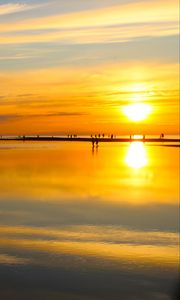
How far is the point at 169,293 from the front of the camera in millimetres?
12273

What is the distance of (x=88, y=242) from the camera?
1698cm

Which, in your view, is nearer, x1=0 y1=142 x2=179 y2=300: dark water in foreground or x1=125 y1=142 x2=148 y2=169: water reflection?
x1=0 y1=142 x2=179 y2=300: dark water in foreground

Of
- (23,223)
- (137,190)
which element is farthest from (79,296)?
(137,190)

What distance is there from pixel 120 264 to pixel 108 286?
63.7 inches

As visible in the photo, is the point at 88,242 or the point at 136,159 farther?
the point at 136,159

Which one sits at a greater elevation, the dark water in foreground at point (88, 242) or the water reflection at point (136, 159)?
the water reflection at point (136, 159)

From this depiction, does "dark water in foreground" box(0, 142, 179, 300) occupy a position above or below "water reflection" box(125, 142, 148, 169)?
below

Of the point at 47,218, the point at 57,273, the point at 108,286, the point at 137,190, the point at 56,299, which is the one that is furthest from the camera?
the point at 137,190

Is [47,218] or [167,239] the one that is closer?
[167,239]

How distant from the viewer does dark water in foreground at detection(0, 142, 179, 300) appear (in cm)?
1281

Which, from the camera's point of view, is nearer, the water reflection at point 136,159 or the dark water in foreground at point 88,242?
the dark water in foreground at point 88,242

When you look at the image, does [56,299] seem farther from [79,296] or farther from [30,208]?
[30,208]

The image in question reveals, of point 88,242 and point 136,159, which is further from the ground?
point 136,159

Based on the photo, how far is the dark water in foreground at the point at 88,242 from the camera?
12812 mm
